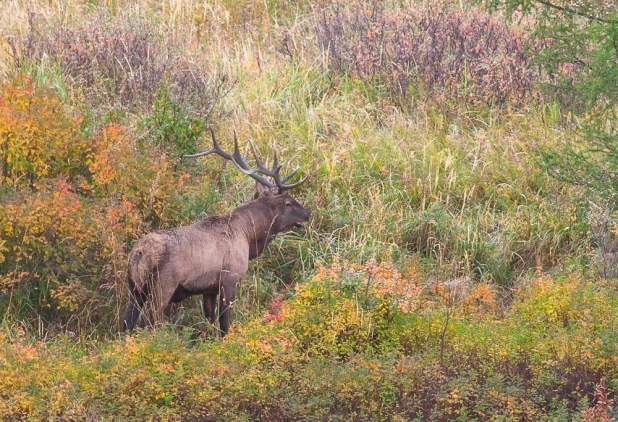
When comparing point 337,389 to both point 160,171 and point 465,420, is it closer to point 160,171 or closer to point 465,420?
point 465,420

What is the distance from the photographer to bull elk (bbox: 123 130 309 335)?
9.41 m

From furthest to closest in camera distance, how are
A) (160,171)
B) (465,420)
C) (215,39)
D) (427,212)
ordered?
(215,39) < (427,212) < (160,171) < (465,420)

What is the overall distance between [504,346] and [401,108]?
18.1ft

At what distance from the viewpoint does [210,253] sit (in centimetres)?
988

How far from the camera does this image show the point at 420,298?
958cm

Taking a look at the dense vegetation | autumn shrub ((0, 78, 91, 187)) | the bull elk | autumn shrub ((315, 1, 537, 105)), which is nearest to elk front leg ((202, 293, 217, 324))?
the bull elk

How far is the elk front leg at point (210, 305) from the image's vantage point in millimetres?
10068

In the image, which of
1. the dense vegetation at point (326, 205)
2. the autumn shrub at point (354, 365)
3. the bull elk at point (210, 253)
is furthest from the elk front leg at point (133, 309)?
the autumn shrub at point (354, 365)

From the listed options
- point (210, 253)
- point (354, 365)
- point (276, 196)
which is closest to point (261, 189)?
point (276, 196)

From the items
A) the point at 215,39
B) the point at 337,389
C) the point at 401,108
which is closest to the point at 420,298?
the point at 337,389

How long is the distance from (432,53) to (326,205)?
289 centimetres

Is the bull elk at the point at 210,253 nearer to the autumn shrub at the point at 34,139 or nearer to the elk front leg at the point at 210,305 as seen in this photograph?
the elk front leg at the point at 210,305

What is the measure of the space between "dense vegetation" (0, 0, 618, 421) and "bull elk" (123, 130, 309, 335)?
0.31m

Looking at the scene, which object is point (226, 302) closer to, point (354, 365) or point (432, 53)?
point (354, 365)
